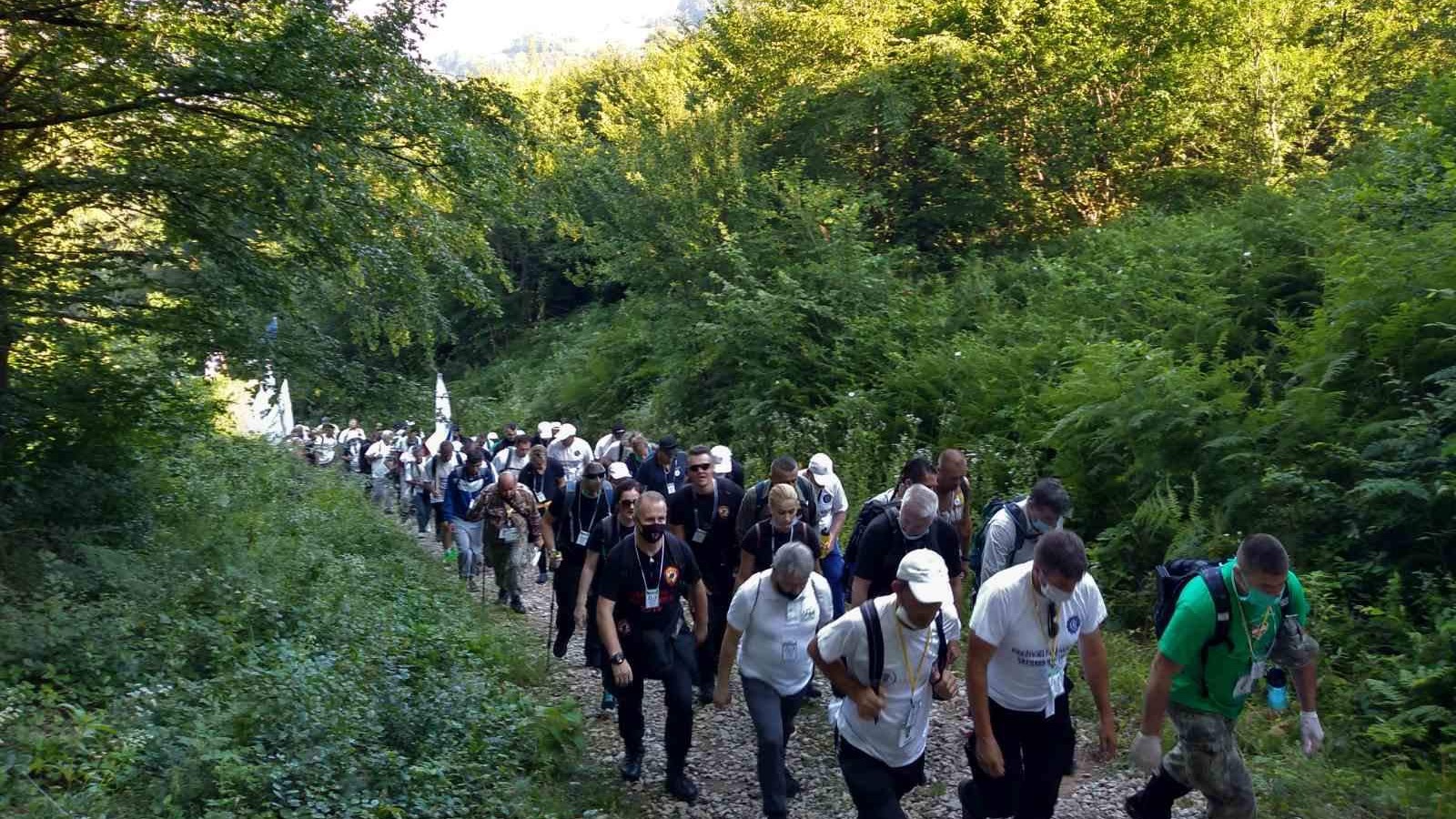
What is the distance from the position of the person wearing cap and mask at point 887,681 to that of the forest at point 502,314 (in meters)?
2.26

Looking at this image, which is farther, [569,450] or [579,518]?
[569,450]

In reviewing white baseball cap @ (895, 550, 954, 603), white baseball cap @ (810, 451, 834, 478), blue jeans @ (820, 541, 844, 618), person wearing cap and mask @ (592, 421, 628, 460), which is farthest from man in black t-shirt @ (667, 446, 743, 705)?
person wearing cap and mask @ (592, 421, 628, 460)

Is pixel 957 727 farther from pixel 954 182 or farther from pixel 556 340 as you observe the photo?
pixel 556 340

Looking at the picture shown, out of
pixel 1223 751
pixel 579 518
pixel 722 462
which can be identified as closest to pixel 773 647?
pixel 1223 751

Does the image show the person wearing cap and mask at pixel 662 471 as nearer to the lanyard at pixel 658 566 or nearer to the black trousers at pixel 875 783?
the lanyard at pixel 658 566

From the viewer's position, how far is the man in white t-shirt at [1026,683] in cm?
483

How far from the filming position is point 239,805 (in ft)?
17.8

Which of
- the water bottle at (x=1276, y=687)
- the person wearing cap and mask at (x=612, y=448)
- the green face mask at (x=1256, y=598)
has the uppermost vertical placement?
the person wearing cap and mask at (x=612, y=448)

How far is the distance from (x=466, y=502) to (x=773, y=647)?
9211mm

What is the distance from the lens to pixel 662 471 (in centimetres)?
1158

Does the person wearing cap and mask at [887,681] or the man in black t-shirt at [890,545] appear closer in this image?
the person wearing cap and mask at [887,681]

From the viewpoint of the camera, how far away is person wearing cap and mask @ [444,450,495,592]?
14383mm

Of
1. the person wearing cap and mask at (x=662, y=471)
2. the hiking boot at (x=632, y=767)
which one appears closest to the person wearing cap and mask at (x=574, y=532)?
the person wearing cap and mask at (x=662, y=471)

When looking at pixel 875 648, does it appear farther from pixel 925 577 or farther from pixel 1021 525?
pixel 1021 525
